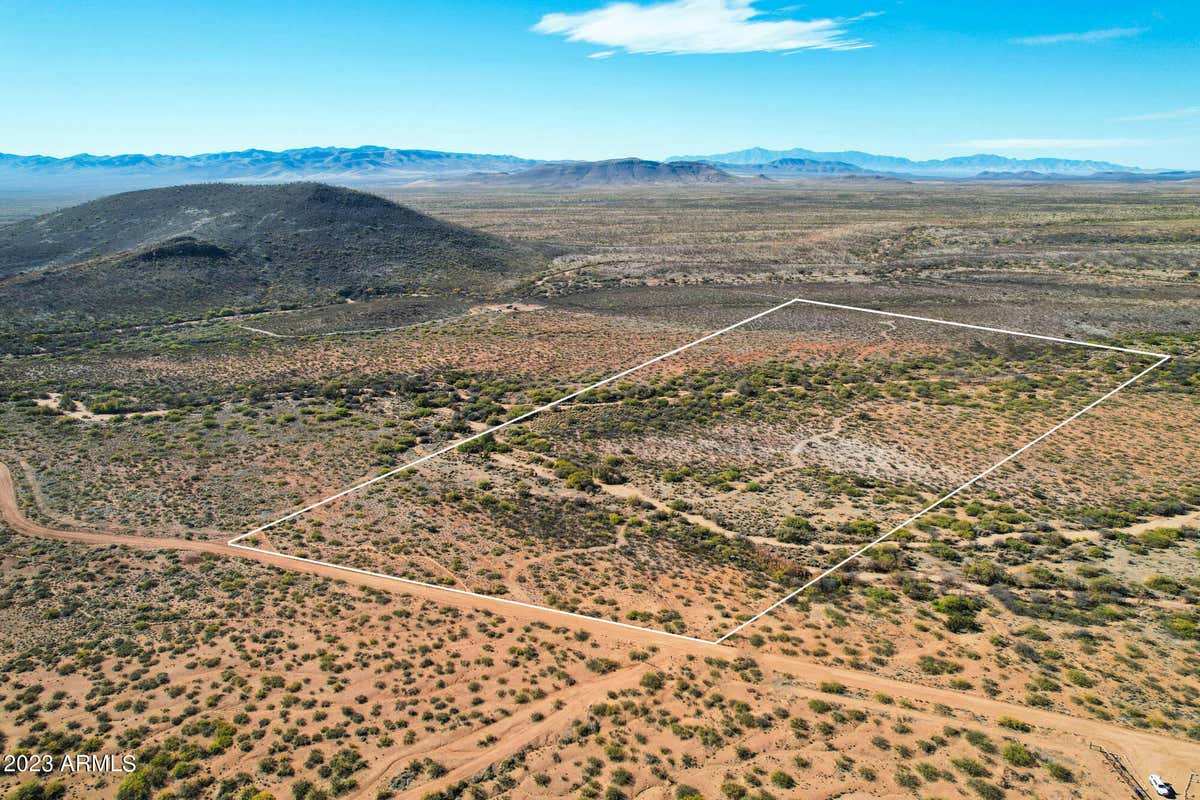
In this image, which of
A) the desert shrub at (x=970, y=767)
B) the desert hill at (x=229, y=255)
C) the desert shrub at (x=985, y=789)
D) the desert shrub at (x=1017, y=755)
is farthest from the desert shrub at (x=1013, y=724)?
the desert hill at (x=229, y=255)

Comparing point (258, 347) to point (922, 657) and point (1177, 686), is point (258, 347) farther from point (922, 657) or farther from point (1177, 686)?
point (1177, 686)

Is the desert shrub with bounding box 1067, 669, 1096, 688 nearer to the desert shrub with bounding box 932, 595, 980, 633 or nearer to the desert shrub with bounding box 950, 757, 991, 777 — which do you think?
the desert shrub with bounding box 932, 595, 980, 633

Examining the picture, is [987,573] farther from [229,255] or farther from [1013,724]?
[229,255]

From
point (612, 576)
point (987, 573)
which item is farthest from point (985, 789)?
point (612, 576)

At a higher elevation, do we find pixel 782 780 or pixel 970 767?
Result: pixel 970 767

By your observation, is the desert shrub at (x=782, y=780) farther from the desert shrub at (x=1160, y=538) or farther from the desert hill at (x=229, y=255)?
the desert hill at (x=229, y=255)

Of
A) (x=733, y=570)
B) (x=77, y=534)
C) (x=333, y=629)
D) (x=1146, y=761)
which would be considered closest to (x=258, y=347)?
(x=77, y=534)

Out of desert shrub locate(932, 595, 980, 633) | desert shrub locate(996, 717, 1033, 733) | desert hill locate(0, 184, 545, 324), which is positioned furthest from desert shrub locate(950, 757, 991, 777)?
desert hill locate(0, 184, 545, 324)
